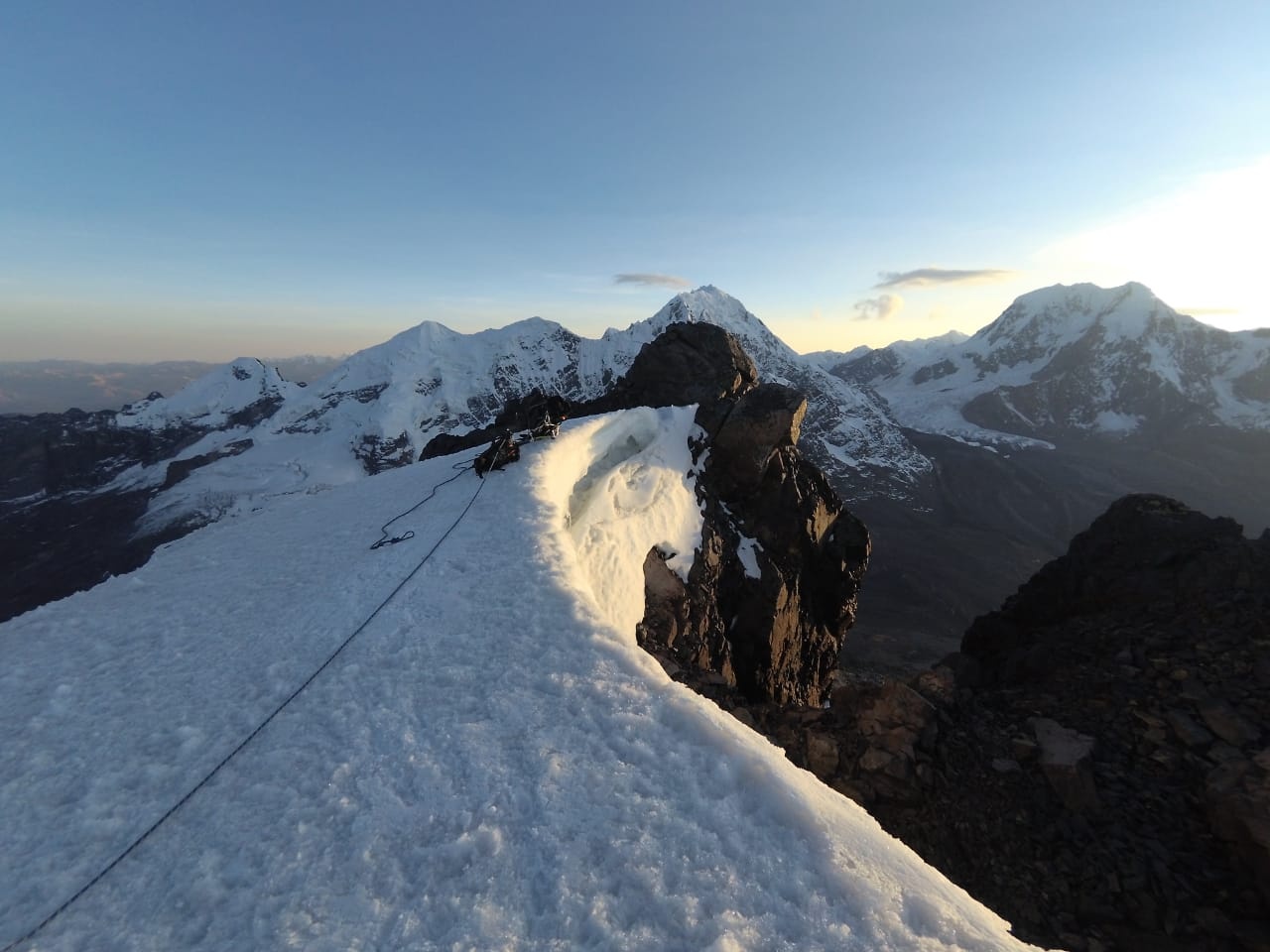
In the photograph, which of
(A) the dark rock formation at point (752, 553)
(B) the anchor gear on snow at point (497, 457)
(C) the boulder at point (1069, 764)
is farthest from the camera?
(A) the dark rock formation at point (752, 553)

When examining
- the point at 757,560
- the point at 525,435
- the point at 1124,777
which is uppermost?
the point at 525,435

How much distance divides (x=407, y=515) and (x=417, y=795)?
9142 millimetres

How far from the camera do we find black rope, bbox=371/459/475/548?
12109mm

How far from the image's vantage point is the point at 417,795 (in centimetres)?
565

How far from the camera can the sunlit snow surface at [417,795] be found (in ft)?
15.0

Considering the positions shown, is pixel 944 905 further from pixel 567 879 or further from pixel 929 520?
pixel 929 520

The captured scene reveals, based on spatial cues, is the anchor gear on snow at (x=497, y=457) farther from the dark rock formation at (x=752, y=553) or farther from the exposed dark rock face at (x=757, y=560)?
the exposed dark rock face at (x=757, y=560)

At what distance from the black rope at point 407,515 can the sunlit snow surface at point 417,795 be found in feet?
6.90

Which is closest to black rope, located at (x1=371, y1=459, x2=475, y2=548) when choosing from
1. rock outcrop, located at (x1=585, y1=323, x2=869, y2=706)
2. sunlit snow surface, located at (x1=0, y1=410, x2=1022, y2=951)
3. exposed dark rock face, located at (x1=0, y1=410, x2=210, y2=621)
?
sunlit snow surface, located at (x1=0, y1=410, x2=1022, y2=951)

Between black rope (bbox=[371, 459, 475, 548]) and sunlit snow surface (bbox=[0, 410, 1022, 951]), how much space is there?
2102mm

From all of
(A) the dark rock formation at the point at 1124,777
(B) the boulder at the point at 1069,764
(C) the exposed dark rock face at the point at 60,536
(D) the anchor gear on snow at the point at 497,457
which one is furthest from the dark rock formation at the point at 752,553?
(C) the exposed dark rock face at the point at 60,536

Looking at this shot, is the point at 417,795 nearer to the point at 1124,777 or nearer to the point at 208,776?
the point at 208,776

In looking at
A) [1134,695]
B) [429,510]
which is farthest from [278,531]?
[1134,695]

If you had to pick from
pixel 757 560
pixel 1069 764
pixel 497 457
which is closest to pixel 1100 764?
pixel 1069 764
